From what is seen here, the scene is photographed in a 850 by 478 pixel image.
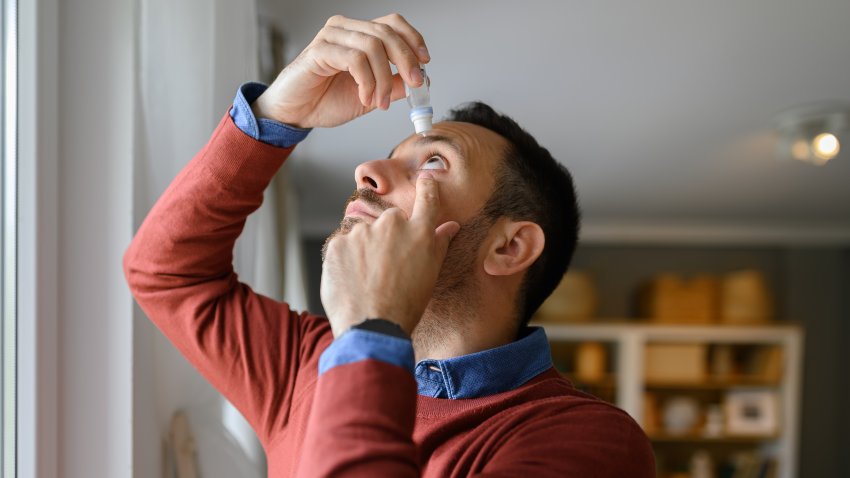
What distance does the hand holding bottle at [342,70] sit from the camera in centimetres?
94

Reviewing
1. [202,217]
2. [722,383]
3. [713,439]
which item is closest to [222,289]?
[202,217]

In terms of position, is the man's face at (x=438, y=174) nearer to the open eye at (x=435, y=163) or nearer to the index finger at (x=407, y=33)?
the open eye at (x=435, y=163)

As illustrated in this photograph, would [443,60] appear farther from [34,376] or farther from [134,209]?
[34,376]

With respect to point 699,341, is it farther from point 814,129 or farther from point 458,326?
point 458,326

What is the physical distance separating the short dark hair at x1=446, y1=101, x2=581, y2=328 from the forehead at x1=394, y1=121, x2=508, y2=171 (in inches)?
0.8

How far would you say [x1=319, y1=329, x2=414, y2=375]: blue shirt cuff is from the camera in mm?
743

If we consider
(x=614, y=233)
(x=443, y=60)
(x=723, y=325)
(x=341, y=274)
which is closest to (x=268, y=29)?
(x=443, y=60)

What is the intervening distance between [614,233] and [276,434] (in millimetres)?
4279

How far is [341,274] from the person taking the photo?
2.72 feet

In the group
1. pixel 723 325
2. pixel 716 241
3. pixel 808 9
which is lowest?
pixel 723 325

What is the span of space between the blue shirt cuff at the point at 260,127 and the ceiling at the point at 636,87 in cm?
100

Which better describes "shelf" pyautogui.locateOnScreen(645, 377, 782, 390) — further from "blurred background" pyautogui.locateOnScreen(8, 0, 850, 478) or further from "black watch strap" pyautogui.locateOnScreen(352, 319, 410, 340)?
"black watch strap" pyautogui.locateOnScreen(352, 319, 410, 340)

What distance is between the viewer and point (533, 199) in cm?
121

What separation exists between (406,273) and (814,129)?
284 cm
